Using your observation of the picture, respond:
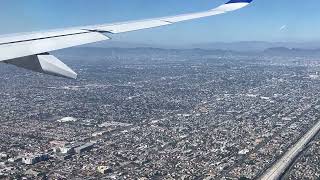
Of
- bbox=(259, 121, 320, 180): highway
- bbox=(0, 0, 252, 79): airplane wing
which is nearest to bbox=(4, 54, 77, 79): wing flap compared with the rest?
bbox=(0, 0, 252, 79): airplane wing

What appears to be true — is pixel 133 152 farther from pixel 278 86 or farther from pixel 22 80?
pixel 22 80

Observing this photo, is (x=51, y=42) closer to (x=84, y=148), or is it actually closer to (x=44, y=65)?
(x=44, y=65)

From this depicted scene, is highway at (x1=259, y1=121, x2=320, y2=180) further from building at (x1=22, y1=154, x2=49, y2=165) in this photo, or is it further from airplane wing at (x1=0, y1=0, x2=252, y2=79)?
airplane wing at (x1=0, y1=0, x2=252, y2=79)

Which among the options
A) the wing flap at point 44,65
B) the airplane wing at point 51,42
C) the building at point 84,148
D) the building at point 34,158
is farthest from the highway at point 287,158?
the wing flap at point 44,65

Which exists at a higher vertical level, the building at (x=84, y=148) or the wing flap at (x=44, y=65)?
the wing flap at (x=44, y=65)

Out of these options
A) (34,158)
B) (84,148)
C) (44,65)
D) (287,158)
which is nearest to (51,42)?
(44,65)

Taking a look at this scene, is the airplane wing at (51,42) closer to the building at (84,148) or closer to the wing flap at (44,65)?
the wing flap at (44,65)

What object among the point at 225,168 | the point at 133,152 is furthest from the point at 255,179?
the point at 133,152
